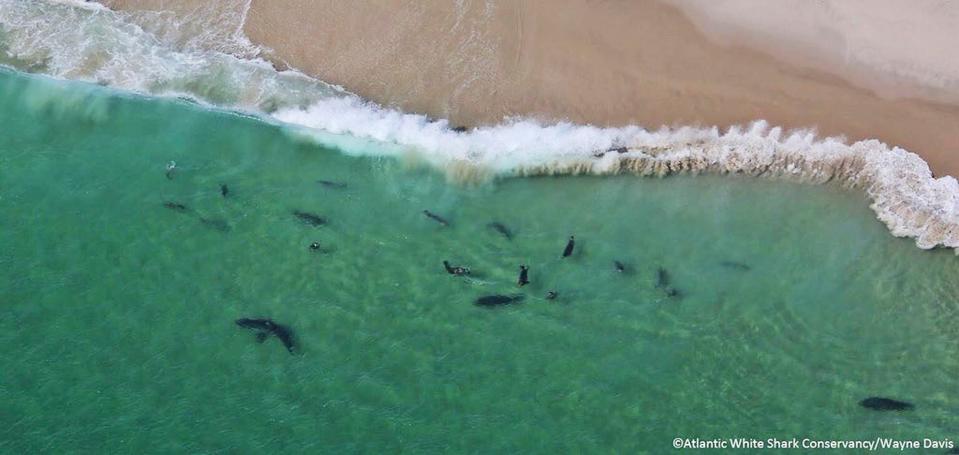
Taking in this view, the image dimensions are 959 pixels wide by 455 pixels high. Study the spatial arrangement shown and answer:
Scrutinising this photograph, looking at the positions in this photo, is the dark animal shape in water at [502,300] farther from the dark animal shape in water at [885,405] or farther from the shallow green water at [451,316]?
the dark animal shape in water at [885,405]

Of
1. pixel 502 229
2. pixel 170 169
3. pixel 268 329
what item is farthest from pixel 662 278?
pixel 170 169

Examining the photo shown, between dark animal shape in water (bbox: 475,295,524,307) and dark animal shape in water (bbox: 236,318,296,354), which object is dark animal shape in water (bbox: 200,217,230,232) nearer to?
dark animal shape in water (bbox: 236,318,296,354)

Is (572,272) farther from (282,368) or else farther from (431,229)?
(282,368)

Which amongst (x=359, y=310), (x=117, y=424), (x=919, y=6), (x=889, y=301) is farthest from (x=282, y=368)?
(x=919, y=6)

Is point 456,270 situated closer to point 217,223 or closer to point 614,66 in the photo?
point 217,223

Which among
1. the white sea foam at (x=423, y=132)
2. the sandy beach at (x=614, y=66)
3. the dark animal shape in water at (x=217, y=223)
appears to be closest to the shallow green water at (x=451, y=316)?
the dark animal shape in water at (x=217, y=223)

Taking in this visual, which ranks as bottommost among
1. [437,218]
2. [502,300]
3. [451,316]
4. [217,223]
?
[451,316]
